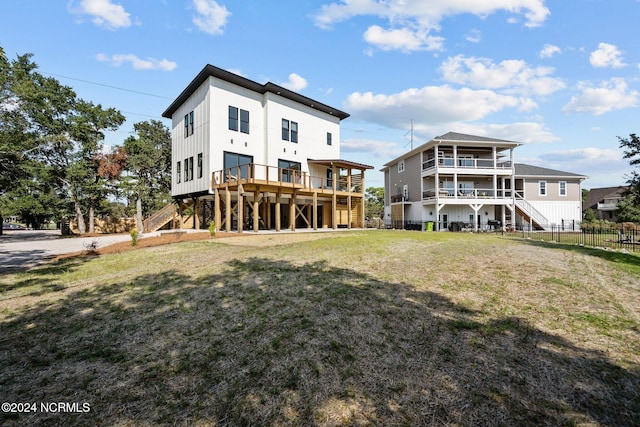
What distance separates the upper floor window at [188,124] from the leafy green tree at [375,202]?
107 ft

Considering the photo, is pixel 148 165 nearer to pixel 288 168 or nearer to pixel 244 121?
pixel 244 121

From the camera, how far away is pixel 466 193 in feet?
92.5

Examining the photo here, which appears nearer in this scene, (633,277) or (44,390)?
(44,390)

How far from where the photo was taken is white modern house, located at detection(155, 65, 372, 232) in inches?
756

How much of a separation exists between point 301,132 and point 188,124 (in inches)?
343

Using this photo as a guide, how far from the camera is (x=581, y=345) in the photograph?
12.5 ft

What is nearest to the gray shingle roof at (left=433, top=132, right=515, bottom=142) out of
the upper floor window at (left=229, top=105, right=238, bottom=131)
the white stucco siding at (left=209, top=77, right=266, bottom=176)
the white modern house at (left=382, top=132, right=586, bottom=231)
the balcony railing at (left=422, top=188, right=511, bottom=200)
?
the white modern house at (left=382, top=132, right=586, bottom=231)

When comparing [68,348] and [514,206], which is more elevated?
[514,206]

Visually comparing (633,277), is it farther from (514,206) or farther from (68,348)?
(514,206)

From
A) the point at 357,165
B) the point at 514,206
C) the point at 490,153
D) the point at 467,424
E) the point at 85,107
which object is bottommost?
the point at 467,424

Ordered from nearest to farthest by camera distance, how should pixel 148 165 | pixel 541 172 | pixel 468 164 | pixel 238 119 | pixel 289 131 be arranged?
pixel 238 119 → pixel 289 131 → pixel 148 165 → pixel 468 164 → pixel 541 172

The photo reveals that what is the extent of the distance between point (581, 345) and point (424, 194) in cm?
2647

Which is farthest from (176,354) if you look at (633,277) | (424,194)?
(424,194)

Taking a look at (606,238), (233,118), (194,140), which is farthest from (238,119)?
(606,238)
